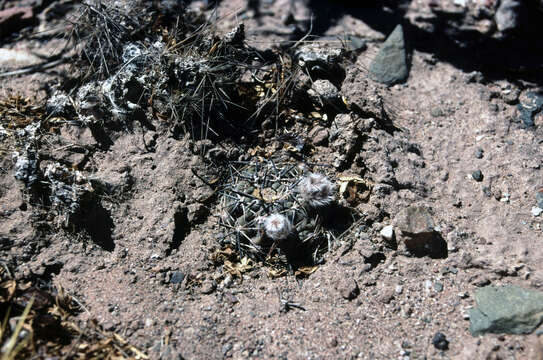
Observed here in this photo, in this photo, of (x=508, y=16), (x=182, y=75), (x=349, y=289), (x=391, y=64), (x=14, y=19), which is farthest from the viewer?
(x=14, y=19)

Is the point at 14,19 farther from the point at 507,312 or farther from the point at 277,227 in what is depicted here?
the point at 507,312

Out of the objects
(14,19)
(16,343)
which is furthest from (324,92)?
(14,19)

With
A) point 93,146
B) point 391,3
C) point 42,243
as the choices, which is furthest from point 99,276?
point 391,3

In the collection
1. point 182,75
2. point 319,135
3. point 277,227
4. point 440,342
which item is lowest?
point 440,342

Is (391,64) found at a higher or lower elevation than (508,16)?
lower

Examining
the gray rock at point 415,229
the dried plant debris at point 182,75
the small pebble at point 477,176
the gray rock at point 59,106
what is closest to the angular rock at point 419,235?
the gray rock at point 415,229

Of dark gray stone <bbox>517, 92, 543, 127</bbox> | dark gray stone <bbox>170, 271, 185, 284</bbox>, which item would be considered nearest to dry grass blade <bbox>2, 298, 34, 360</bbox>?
dark gray stone <bbox>170, 271, 185, 284</bbox>

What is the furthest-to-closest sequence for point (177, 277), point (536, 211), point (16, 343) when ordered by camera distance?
point (536, 211) → point (177, 277) → point (16, 343)
